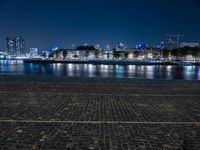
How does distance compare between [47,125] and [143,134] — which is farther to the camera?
Answer: [47,125]

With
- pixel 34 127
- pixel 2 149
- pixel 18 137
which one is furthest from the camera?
pixel 34 127

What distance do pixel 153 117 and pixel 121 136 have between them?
2436 millimetres

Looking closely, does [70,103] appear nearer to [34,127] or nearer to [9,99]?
[9,99]

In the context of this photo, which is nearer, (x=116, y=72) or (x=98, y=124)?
(x=98, y=124)

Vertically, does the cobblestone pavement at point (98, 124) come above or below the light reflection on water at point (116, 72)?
above

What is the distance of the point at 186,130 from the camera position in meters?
6.75

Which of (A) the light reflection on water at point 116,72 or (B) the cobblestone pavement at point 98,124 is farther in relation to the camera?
(A) the light reflection on water at point 116,72

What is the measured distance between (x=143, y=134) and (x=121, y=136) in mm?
639

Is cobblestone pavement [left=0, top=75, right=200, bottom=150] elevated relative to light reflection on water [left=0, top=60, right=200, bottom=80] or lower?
elevated

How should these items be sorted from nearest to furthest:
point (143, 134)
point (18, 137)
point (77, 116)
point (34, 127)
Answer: point (18, 137) < point (143, 134) < point (34, 127) < point (77, 116)

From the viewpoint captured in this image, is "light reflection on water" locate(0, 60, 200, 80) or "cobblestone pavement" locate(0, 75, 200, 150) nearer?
"cobblestone pavement" locate(0, 75, 200, 150)

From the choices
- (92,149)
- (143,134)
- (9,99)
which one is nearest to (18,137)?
(92,149)

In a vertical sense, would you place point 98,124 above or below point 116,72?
above

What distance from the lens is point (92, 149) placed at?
5.28 m
